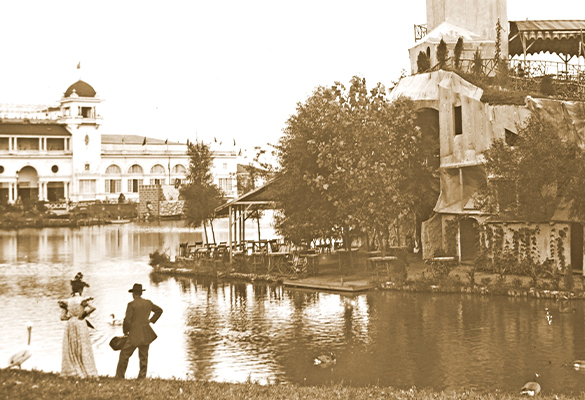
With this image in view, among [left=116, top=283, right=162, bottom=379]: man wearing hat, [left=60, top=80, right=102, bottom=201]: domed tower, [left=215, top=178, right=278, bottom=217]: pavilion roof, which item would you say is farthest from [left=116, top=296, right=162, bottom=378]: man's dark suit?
[left=60, top=80, right=102, bottom=201]: domed tower

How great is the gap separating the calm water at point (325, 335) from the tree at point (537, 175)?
13.3ft

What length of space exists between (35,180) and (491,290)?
A: 105117 mm

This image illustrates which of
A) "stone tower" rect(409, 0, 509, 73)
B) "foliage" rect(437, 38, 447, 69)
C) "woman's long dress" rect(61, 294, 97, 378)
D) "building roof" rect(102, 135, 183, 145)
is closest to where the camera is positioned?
"woman's long dress" rect(61, 294, 97, 378)

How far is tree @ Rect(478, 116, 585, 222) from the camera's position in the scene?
2862cm

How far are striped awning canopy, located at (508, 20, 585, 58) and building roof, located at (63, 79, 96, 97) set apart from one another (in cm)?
9158

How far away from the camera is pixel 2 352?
67.5 ft

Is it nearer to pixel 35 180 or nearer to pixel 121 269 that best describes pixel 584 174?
pixel 121 269

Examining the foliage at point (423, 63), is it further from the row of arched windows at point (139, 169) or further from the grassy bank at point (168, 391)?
the row of arched windows at point (139, 169)

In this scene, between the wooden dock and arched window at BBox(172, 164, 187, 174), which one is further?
arched window at BBox(172, 164, 187, 174)

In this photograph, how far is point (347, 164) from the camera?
33219 millimetres

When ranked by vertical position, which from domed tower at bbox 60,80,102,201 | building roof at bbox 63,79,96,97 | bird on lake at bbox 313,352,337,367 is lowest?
bird on lake at bbox 313,352,337,367

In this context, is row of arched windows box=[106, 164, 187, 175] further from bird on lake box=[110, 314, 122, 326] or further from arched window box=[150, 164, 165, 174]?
bird on lake box=[110, 314, 122, 326]

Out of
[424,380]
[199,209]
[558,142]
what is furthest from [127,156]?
[424,380]

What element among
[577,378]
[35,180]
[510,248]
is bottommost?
[577,378]
